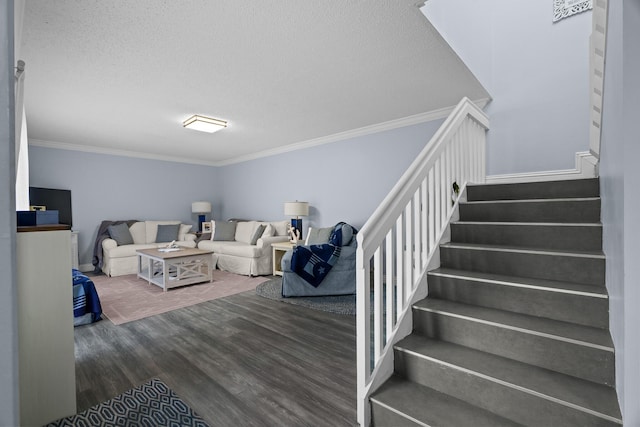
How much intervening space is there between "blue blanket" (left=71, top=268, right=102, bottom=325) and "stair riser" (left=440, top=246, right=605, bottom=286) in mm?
3309

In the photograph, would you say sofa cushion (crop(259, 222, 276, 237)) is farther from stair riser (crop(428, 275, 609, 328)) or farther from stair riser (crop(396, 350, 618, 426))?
stair riser (crop(396, 350, 618, 426))

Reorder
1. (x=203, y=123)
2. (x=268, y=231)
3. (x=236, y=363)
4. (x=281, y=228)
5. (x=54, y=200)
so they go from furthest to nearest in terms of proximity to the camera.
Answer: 1. (x=281, y=228)
2. (x=268, y=231)
3. (x=54, y=200)
4. (x=203, y=123)
5. (x=236, y=363)

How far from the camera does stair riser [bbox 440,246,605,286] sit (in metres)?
1.59

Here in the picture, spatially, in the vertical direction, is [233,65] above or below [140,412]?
above

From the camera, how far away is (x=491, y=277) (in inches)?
70.0

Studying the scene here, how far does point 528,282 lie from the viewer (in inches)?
65.3

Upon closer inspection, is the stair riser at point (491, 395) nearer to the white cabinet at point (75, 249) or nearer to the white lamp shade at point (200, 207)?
the white cabinet at point (75, 249)

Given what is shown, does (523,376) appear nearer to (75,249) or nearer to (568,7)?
(568,7)

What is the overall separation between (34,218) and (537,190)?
3.50 metres

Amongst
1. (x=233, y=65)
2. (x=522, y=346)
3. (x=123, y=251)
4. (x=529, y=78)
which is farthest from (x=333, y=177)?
(x=522, y=346)

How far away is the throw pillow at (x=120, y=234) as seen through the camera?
5.21m

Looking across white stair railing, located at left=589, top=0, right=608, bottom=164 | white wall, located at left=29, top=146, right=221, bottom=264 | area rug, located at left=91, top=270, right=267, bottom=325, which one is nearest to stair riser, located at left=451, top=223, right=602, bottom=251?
white stair railing, located at left=589, top=0, right=608, bottom=164

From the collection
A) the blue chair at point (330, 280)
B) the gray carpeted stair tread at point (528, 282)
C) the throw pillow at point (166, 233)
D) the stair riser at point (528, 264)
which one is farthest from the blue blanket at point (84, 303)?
the stair riser at point (528, 264)

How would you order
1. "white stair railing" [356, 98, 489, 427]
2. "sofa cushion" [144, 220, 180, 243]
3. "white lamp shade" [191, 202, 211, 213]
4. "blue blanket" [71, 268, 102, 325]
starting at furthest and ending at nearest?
"white lamp shade" [191, 202, 211, 213] < "sofa cushion" [144, 220, 180, 243] < "blue blanket" [71, 268, 102, 325] < "white stair railing" [356, 98, 489, 427]
